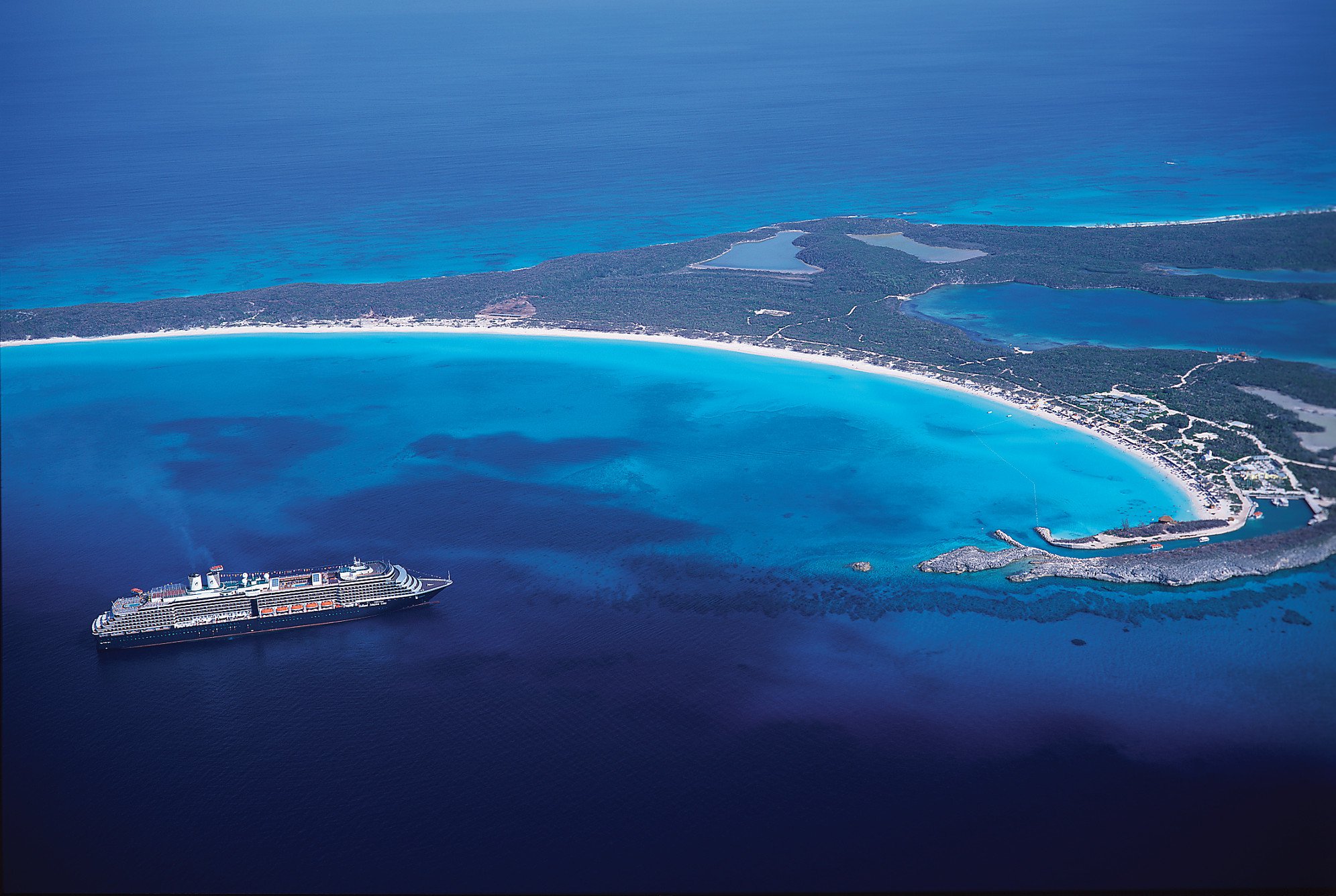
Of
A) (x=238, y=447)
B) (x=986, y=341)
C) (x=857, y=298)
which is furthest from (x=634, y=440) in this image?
(x=857, y=298)

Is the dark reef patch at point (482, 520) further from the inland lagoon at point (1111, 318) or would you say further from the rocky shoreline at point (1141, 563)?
the inland lagoon at point (1111, 318)

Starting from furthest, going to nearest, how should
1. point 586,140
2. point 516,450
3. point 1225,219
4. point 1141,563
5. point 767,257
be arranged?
point 586,140 → point 767,257 → point 1225,219 → point 516,450 → point 1141,563

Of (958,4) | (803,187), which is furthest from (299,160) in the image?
(958,4)

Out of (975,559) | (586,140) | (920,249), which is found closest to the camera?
Answer: (975,559)

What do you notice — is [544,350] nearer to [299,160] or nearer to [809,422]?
[809,422]

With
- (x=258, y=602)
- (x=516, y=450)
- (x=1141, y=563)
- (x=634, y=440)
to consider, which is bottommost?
(x=1141, y=563)

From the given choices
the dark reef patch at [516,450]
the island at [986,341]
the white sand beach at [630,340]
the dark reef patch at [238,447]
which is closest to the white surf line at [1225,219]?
the island at [986,341]

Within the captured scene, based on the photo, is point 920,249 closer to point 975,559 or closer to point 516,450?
point 516,450

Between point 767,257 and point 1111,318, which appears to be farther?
point 767,257
